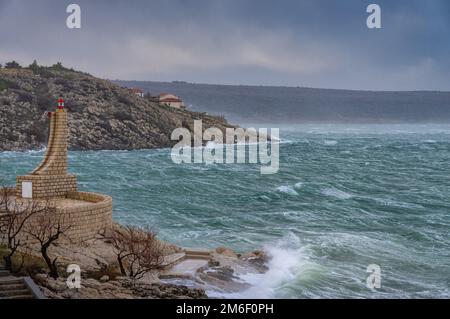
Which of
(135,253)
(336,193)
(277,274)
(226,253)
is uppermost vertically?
(135,253)

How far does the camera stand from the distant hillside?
92.6 m

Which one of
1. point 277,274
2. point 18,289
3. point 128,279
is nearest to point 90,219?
point 128,279

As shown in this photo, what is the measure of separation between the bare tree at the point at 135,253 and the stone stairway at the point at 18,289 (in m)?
5.44

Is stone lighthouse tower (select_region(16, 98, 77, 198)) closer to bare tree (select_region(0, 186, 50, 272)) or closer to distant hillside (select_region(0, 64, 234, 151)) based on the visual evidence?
bare tree (select_region(0, 186, 50, 272))

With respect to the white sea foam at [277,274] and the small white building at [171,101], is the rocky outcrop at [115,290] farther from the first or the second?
the small white building at [171,101]

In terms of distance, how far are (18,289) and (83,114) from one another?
82.6m

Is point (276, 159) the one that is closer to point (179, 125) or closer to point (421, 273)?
point (179, 125)

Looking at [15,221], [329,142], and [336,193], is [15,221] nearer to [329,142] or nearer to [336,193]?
[336,193]

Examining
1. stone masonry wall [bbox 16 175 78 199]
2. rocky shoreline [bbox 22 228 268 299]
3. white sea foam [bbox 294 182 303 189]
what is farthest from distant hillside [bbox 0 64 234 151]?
rocky shoreline [bbox 22 228 268 299]

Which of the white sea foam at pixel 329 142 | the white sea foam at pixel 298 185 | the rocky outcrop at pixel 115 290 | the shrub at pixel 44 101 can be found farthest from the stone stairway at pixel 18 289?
the white sea foam at pixel 329 142

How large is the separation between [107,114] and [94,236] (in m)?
76.2

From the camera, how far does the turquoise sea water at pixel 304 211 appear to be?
30.0 meters

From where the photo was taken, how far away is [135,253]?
2556 cm
